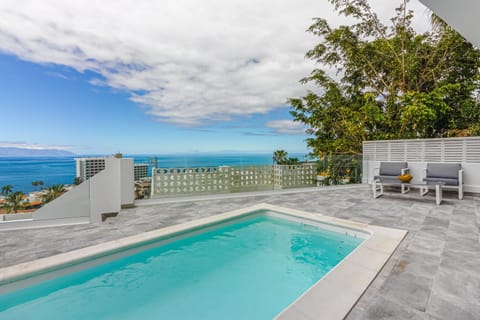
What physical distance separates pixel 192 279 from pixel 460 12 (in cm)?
416

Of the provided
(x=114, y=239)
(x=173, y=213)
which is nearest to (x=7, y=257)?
(x=114, y=239)

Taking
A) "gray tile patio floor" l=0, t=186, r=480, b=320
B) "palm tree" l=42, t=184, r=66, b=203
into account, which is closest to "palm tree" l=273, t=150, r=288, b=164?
"gray tile patio floor" l=0, t=186, r=480, b=320

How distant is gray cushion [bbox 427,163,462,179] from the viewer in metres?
6.20

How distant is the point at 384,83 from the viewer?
33.3 feet

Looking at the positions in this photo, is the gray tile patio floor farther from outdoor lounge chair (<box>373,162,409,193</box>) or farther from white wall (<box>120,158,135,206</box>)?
outdoor lounge chair (<box>373,162,409,193</box>)

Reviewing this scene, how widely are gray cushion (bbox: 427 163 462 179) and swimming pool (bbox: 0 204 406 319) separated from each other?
173 inches

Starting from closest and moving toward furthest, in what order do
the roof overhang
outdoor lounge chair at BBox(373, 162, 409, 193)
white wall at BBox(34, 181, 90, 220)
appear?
the roof overhang → white wall at BBox(34, 181, 90, 220) → outdoor lounge chair at BBox(373, 162, 409, 193)

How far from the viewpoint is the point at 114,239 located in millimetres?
3348

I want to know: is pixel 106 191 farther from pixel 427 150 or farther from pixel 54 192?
pixel 427 150

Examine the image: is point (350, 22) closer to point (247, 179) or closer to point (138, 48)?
point (247, 179)

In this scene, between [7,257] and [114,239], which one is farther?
[114,239]

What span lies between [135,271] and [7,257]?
1.48 meters

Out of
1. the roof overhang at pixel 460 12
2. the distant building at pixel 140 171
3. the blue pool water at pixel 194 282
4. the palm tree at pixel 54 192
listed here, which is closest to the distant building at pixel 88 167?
the palm tree at pixel 54 192

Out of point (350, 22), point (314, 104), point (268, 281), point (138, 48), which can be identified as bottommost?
point (268, 281)
